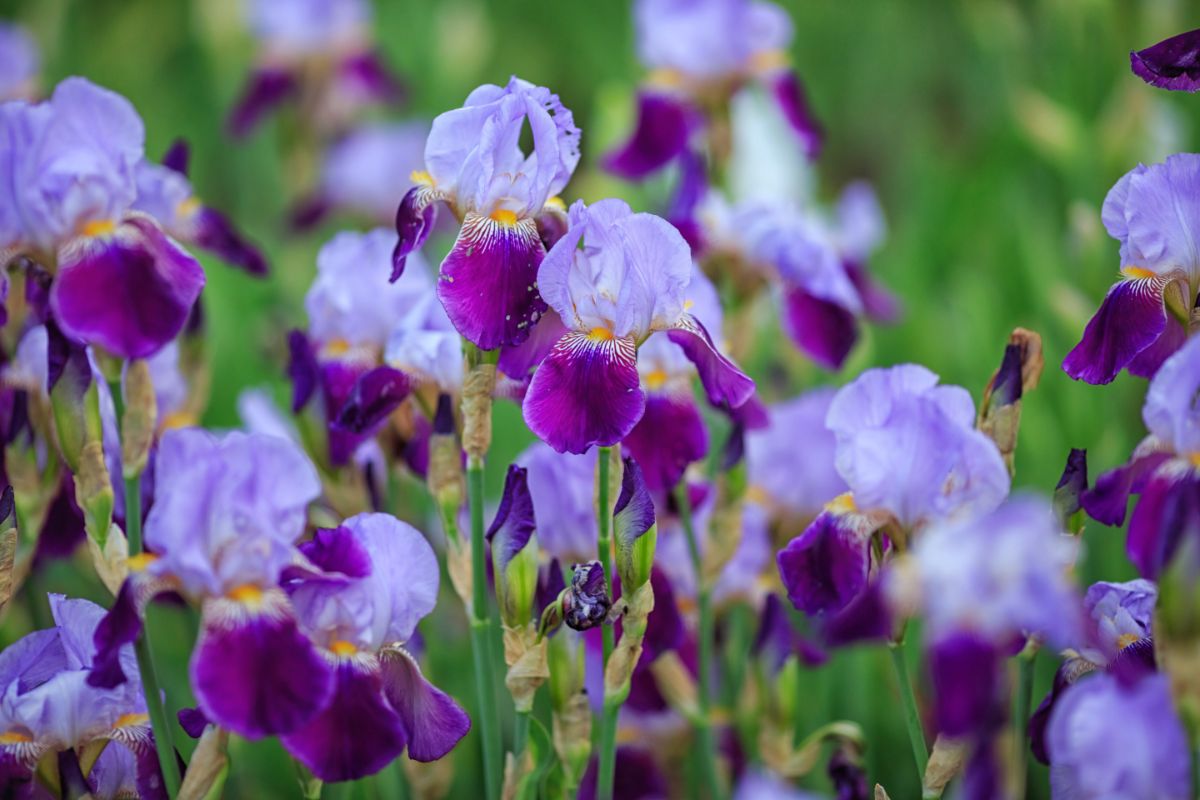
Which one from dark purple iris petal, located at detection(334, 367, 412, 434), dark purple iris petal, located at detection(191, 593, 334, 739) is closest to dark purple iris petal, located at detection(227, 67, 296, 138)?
dark purple iris petal, located at detection(334, 367, 412, 434)

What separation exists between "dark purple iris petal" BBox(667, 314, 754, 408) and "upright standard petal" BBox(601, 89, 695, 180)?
0.82 meters

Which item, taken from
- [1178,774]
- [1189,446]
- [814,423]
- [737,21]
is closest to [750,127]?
[737,21]

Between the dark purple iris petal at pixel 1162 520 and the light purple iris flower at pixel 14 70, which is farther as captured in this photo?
the light purple iris flower at pixel 14 70

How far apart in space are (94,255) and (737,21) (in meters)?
1.22

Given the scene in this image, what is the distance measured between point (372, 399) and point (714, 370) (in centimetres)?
35

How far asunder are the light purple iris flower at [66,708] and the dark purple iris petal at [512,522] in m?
0.32

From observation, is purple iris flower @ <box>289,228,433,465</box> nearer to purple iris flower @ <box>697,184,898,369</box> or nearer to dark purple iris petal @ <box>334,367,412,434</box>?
dark purple iris petal @ <box>334,367,412,434</box>

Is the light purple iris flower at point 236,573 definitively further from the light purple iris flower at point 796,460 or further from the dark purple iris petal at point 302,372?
the light purple iris flower at point 796,460

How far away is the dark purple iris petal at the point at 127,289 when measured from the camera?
106cm

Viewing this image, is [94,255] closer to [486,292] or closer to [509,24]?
[486,292]

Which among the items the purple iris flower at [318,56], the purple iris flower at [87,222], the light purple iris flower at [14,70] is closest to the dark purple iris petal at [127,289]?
the purple iris flower at [87,222]

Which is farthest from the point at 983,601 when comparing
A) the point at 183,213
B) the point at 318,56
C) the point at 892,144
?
the point at 892,144

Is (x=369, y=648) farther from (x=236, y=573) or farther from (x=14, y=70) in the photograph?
(x=14, y=70)

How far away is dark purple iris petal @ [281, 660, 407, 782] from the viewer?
978mm
